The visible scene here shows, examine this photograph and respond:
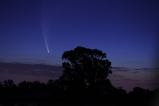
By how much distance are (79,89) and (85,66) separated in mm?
5308

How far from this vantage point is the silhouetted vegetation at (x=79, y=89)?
24.6 meters

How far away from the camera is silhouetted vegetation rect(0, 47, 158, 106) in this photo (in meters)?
24.6

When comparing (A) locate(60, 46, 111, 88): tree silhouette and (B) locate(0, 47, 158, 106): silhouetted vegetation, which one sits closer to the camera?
(B) locate(0, 47, 158, 106): silhouetted vegetation

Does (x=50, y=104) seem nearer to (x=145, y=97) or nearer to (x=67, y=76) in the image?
(x=145, y=97)

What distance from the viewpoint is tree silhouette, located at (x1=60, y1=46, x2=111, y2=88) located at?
3578cm

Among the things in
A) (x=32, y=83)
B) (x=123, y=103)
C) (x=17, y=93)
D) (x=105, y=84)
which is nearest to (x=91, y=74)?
(x=105, y=84)

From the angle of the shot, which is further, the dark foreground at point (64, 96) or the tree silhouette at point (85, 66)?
the tree silhouette at point (85, 66)

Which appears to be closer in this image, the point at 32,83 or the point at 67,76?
the point at 32,83

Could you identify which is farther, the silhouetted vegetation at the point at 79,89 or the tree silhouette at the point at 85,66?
→ the tree silhouette at the point at 85,66

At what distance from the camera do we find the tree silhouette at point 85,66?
3578cm

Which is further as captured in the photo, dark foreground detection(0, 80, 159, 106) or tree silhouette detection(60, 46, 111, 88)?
tree silhouette detection(60, 46, 111, 88)

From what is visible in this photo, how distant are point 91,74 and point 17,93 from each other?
385 inches

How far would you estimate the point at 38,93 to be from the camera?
1150 inches

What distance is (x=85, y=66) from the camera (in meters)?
36.7
